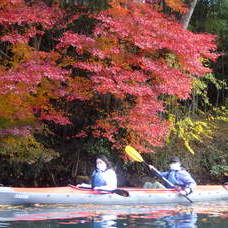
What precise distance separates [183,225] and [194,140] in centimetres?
669

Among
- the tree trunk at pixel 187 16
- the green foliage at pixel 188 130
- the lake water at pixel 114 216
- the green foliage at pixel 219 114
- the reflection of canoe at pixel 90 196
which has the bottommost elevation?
the lake water at pixel 114 216

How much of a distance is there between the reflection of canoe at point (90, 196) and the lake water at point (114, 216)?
A: 0.15 m

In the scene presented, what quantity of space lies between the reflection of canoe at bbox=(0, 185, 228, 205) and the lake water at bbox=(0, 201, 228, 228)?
15 cm

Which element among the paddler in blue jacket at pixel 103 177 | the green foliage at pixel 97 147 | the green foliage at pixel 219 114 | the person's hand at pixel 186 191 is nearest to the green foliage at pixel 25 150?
the green foliage at pixel 97 147

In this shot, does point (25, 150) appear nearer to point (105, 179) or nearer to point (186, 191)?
point (105, 179)

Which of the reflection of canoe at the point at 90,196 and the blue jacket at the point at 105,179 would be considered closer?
the reflection of canoe at the point at 90,196

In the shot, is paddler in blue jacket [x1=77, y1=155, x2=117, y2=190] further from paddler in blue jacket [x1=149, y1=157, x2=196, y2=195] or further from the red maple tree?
the red maple tree

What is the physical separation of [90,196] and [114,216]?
122cm

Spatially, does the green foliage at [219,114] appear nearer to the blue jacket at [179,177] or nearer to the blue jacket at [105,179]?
the blue jacket at [179,177]

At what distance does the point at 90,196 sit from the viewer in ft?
33.4

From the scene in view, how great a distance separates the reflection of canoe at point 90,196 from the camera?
32.0 feet

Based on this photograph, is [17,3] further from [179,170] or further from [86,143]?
[179,170]

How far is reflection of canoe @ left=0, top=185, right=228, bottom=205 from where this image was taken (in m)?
9.76

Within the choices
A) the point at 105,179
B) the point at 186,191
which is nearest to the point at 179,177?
the point at 186,191
